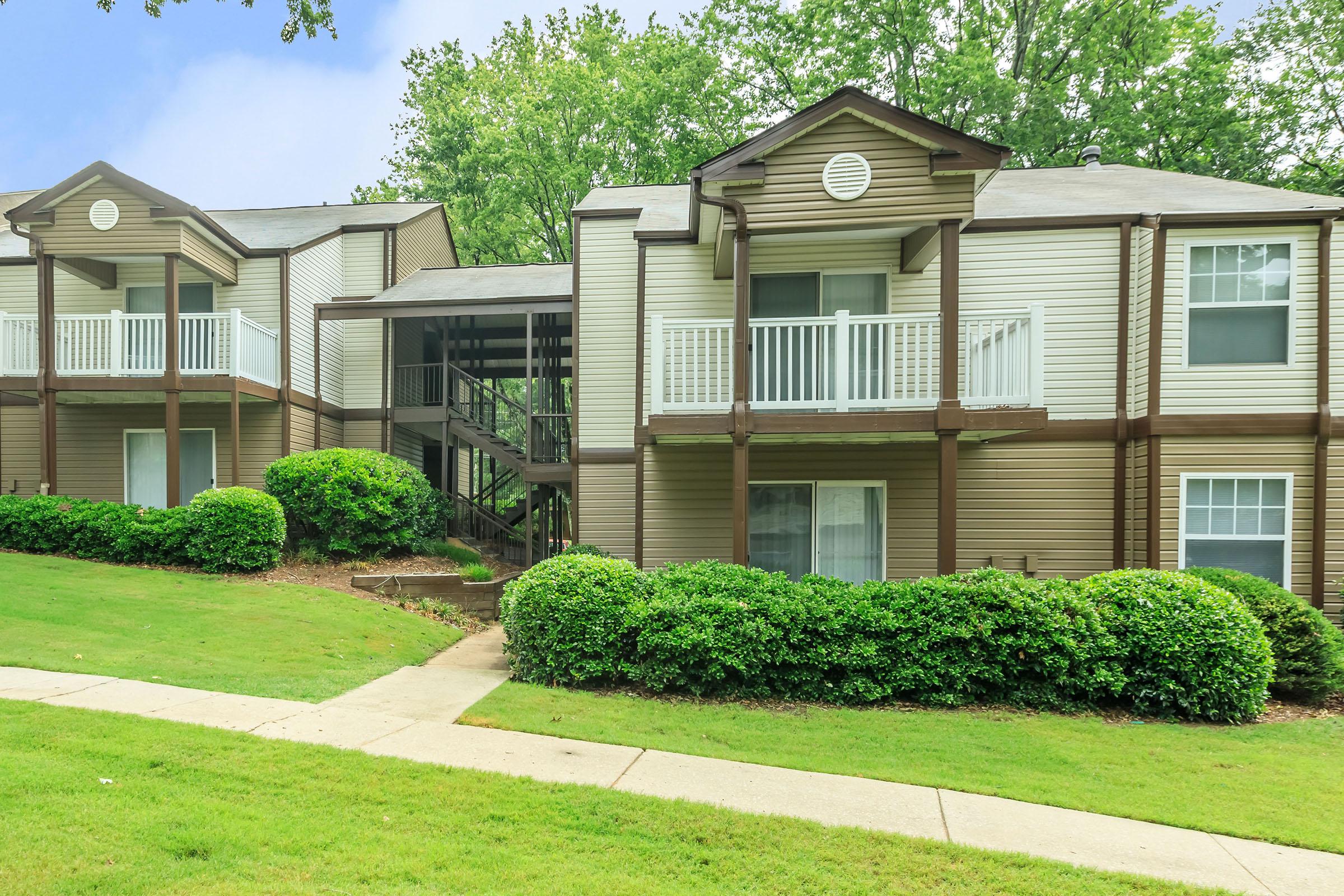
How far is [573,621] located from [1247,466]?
29.9 ft

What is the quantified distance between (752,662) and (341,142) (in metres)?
33.3

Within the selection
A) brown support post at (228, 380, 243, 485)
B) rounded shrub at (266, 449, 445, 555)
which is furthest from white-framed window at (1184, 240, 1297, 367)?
brown support post at (228, 380, 243, 485)

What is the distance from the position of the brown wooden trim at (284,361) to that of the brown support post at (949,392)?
12.3 meters

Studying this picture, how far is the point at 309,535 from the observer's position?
1333 cm

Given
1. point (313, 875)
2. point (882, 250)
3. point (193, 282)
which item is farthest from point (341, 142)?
point (313, 875)

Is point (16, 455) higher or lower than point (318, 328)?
lower

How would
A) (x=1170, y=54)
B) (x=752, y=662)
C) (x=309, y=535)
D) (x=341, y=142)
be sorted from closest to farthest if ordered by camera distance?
1. (x=752, y=662)
2. (x=309, y=535)
3. (x=1170, y=54)
4. (x=341, y=142)

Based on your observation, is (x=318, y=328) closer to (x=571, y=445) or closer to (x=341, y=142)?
(x=571, y=445)

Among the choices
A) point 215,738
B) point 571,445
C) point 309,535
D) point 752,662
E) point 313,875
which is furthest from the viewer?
point 309,535

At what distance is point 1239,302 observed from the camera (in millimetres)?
9820

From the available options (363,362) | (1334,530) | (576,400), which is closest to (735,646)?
(576,400)

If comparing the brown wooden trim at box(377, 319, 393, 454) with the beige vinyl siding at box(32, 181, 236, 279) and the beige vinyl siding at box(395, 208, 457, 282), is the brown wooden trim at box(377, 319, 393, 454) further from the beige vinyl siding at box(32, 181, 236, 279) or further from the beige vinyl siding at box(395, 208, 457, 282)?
the beige vinyl siding at box(32, 181, 236, 279)

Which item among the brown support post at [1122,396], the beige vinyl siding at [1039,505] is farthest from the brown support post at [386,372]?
the brown support post at [1122,396]

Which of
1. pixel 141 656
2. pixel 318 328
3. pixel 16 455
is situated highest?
pixel 318 328
